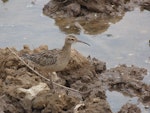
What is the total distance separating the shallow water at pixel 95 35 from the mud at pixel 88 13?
0.16 metres

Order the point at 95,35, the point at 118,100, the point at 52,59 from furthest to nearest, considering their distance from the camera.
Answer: the point at 95,35 < the point at 118,100 < the point at 52,59

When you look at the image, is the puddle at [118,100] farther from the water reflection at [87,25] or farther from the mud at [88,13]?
the mud at [88,13]

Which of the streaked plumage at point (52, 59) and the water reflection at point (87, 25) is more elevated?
the streaked plumage at point (52, 59)

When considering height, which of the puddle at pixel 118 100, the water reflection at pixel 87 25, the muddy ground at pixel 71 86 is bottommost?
the water reflection at pixel 87 25

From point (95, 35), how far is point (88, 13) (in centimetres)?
113

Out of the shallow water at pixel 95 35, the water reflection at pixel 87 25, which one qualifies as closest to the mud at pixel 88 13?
the water reflection at pixel 87 25

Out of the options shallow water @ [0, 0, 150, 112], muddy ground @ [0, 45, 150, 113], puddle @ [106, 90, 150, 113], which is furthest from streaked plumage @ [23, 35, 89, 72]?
shallow water @ [0, 0, 150, 112]

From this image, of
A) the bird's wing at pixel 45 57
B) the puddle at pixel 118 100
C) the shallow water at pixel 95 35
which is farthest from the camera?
the shallow water at pixel 95 35

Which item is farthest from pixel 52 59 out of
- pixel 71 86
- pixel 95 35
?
pixel 95 35

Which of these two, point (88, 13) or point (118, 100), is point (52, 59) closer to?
point (118, 100)

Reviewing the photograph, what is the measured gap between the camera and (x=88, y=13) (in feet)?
48.0

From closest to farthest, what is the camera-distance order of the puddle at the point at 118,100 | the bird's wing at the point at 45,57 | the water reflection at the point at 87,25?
the bird's wing at the point at 45,57 < the puddle at the point at 118,100 < the water reflection at the point at 87,25

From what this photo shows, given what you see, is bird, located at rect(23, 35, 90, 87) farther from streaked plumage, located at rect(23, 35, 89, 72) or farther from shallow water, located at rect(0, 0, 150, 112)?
shallow water, located at rect(0, 0, 150, 112)

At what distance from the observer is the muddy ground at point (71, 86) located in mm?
9266
